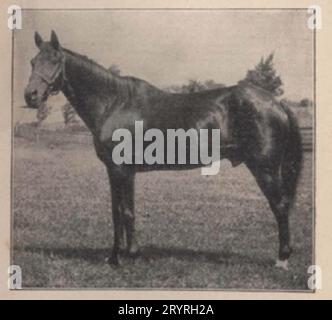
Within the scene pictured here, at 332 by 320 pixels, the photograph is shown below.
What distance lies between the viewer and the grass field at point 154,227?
202 centimetres

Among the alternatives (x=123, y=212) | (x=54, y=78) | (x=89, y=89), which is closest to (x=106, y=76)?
(x=89, y=89)

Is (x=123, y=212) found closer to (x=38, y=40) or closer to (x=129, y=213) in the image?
(x=129, y=213)

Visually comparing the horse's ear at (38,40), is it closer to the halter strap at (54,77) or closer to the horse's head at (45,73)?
the horse's head at (45,73)

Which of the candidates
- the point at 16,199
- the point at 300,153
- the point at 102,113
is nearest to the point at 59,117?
the point at 102,113

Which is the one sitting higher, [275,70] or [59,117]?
[275,70]

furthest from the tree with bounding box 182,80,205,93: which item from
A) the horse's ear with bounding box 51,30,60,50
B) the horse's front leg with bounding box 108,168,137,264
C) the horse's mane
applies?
the horse's ear with bounding box 51,30,60,50

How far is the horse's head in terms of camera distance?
2014 mm

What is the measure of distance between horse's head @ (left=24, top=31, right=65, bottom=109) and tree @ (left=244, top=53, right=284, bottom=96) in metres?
0.68

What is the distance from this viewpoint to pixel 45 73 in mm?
2020

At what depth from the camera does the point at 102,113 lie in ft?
6.63

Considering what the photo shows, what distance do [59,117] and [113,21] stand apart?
403 mm

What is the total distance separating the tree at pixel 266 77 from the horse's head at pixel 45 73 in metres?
0.68

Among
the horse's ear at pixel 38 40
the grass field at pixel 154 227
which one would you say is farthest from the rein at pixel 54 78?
the grass field at pixel 154 227
